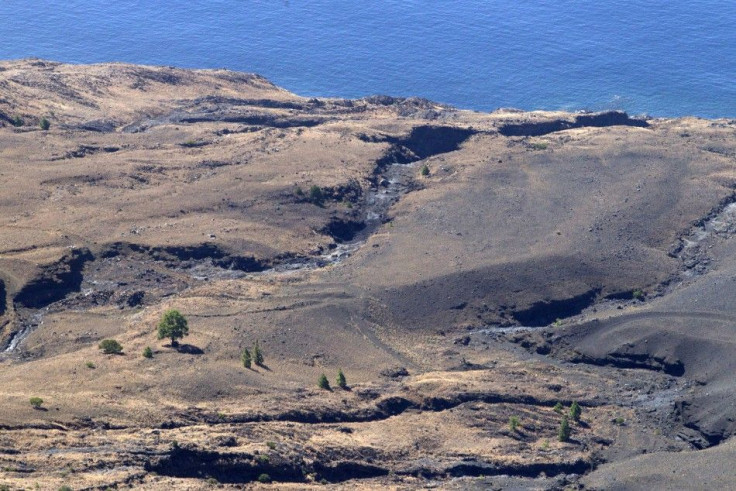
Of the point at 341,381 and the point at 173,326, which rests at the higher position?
the point at 173,326

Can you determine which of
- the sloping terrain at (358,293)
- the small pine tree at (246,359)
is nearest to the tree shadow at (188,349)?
the sloping terrain at (358,293)

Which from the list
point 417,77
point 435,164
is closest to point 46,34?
point 417,77

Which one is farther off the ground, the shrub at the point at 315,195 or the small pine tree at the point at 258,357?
the shrub at the point at 315,195

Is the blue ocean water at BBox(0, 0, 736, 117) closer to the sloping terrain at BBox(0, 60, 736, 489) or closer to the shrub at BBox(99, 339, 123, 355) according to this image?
the sloping terrain at BBox(0, 60, 736, 489)

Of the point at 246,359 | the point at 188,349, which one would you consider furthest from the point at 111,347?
the point at 246,359

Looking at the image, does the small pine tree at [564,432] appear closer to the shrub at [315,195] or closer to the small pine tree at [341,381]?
the small pine tree at [341,381]

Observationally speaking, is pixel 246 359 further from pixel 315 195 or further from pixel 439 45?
pixel 439 45
